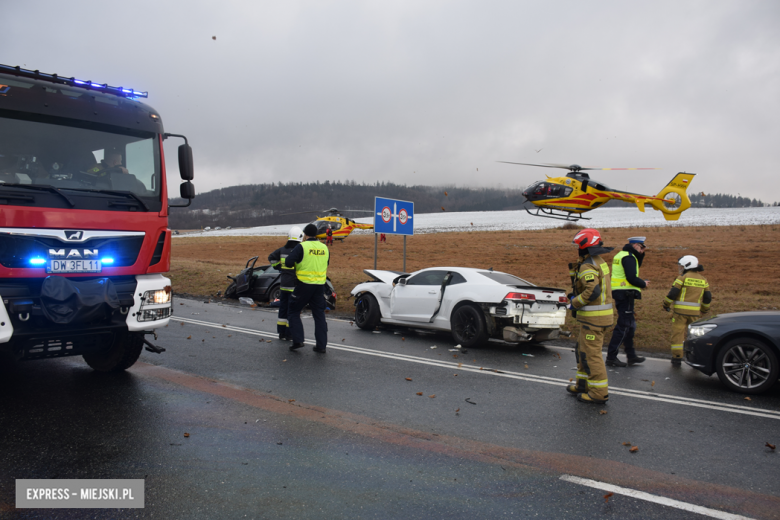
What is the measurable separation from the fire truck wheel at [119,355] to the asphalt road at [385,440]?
6.3 inches

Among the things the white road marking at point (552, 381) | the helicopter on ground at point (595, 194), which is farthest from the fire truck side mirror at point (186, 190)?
the helicopter on ground at point (595, 194)

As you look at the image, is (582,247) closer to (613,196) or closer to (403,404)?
(403,404)

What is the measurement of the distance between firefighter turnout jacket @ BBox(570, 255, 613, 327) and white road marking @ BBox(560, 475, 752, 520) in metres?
2.60

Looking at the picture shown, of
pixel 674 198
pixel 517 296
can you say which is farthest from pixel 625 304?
pixel 674 198

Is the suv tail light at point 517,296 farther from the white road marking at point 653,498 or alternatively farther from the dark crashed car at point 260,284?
the dark crashed car at point 260,284

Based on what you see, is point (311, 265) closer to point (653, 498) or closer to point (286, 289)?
point (286, 289)

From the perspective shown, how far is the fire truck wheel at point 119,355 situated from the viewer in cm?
621

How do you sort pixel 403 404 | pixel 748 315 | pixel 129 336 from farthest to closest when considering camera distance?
pixel 748 315 < pixel 129 336 < pixel 403 404

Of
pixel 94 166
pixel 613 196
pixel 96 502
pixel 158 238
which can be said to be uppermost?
pixel 613 196

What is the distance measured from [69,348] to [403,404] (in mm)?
3434

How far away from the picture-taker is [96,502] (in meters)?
3.41

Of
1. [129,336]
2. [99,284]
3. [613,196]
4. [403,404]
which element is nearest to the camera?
[99,284]

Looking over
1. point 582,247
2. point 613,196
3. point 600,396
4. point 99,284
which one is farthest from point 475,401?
point 613,196

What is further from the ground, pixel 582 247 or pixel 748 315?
pixel 582 247
